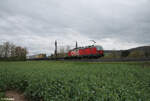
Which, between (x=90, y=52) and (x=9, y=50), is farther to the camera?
(x=9, y=50)

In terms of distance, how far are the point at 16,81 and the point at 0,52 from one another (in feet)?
143

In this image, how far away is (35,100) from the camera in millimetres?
3479

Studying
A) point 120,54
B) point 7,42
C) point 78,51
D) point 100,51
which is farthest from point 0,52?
point 120,54

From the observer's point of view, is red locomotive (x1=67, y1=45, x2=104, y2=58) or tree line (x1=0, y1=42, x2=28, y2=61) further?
tree line (x1=0, y1=42, x2=28, y2=61)

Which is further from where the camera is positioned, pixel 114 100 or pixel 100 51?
pixel 100 51

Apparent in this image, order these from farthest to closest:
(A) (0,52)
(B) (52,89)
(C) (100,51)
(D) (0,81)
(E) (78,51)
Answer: (A) (0,52) → (E) (78,51) → (C) (100,51) → (D) (0,81) → (B) (52,89)

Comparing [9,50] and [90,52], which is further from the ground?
[9,50]

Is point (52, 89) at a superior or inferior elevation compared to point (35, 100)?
superior

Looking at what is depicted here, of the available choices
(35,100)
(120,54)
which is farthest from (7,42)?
(35,100)

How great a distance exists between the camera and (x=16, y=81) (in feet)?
15.6

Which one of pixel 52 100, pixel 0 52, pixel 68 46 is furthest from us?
pixel 68 46

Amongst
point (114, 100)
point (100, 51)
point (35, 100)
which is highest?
point (100, 51)

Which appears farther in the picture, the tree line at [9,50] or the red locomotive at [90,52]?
the tree line at [9,50]

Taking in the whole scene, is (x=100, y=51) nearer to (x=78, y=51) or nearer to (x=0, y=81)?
(x=78, y=51)
